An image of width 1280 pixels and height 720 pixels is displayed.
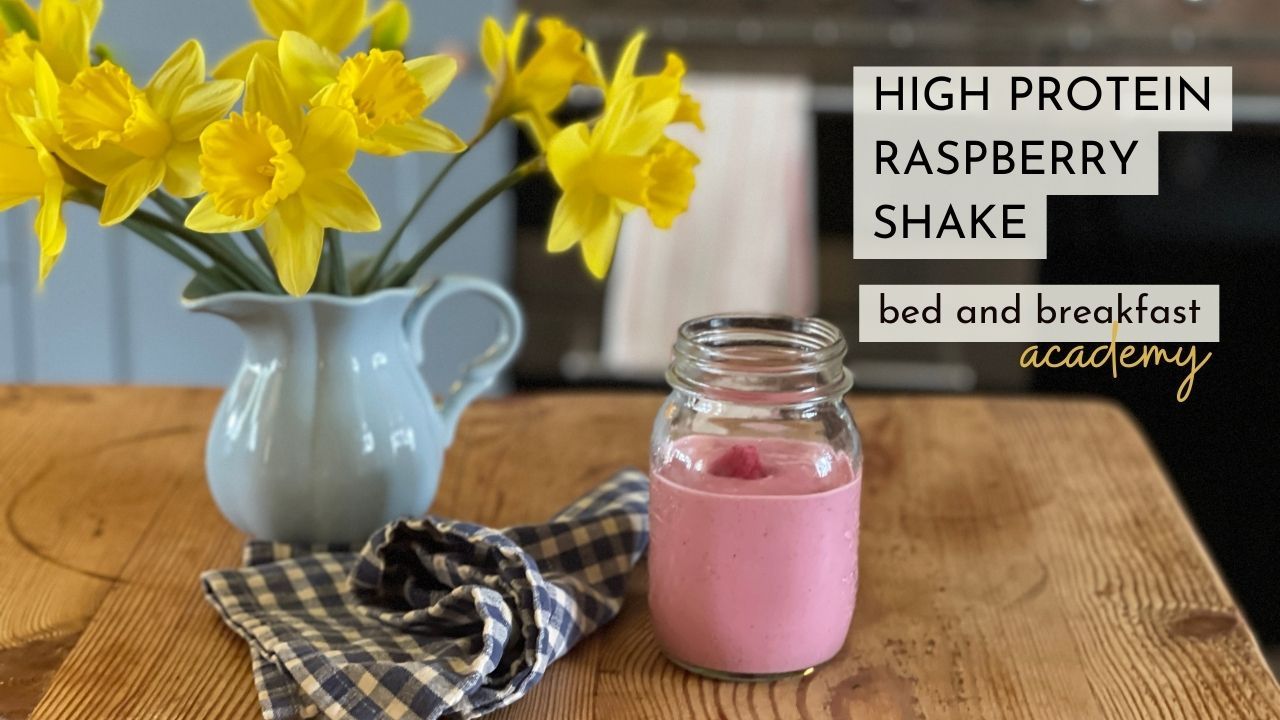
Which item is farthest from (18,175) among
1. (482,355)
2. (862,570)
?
(862,570)

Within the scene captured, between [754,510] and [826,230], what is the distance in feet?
5.22

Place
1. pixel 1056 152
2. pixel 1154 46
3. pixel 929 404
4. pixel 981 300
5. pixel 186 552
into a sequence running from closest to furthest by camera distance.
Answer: pixel 186 552 < pixel 929 404 < pixel 1056 152 < pixel 981 300 < pixel 1154 46

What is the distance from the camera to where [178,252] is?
0.88m

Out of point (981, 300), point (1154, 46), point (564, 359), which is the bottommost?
point (564, 359)

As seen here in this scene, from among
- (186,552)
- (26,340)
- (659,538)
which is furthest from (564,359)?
(659,538)

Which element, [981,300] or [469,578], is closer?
[469,578]

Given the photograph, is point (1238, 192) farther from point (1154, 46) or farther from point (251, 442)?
point (251, 442)

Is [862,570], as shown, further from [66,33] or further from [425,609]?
[66,33]

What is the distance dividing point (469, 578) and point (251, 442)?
0.61 feet

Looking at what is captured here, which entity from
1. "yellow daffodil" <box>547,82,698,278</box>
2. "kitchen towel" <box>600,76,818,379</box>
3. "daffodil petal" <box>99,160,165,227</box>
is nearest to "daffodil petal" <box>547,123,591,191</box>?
"yellow daffodil" <box>547,82,698,278</box>

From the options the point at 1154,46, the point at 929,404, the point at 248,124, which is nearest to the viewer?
the point at 248,124

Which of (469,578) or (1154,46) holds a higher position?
(1154,46)

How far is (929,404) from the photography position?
131 cm

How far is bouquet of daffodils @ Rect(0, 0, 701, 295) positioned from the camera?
2.44 feet
